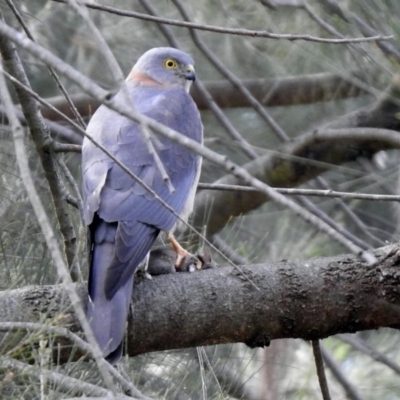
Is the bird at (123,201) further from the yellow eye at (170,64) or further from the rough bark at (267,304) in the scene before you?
the yellow eye at (170,64)

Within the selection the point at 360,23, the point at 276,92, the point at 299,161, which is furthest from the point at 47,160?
the point at 276,92

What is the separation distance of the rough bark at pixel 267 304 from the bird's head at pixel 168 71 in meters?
1.69

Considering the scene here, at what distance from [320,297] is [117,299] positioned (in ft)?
1.89

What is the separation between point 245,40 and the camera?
5281 millimetres

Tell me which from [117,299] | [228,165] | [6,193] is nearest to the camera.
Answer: [228,165]

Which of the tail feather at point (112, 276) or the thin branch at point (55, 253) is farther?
the tail feather at point (112, 276)

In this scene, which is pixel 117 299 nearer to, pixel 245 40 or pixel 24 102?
pixel 24 102

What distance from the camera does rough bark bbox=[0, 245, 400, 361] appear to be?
2.54m

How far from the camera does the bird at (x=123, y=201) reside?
2.51 m

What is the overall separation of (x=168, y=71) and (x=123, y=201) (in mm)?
1425

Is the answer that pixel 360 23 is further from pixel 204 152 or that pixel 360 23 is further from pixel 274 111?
pixel 204 152

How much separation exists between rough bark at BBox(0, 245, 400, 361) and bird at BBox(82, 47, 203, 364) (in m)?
0.09

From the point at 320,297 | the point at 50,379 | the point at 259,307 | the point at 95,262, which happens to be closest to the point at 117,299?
the point at 95,262

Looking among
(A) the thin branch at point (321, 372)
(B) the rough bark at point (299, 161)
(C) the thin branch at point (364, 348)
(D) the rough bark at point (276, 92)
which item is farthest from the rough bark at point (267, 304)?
(D) the rough bark at point (276, 92)
